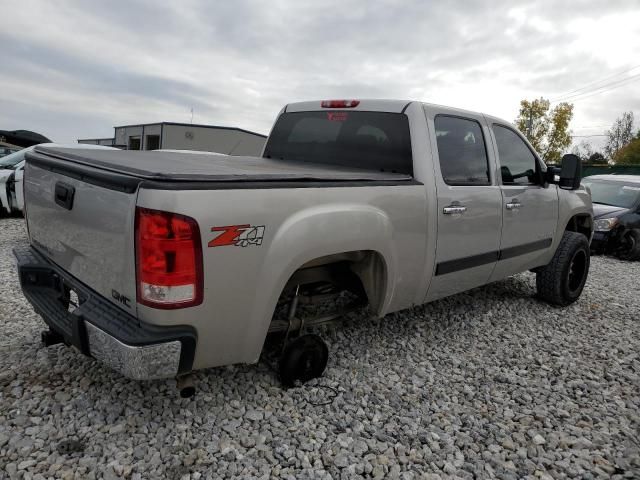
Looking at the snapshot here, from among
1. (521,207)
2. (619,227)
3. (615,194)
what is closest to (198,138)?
(615,194)

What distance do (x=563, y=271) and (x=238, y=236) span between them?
13.1 feet

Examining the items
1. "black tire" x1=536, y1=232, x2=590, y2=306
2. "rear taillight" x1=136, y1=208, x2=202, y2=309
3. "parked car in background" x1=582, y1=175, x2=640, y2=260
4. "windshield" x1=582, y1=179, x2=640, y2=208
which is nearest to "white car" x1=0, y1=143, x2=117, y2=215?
"rear taillight" x1=136, y1=208, x2=202, y2=309

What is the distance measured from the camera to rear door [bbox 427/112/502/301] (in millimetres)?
3314

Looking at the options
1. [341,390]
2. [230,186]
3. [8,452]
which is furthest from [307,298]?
[8,452]

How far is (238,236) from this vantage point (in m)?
2.13

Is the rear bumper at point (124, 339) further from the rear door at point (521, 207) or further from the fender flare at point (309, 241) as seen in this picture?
the rear door at point (521, 207)

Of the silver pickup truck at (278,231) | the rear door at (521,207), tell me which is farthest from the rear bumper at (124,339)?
the rear door at (521,207)

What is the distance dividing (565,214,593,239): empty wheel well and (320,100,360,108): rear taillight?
296 centimetres

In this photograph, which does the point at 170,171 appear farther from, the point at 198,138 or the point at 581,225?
the point at 198,138

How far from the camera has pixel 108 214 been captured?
2150 mm

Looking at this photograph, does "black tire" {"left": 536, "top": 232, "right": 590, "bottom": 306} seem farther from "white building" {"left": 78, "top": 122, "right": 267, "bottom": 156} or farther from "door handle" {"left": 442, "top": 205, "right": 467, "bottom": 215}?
"white building" {"left": 78, "top": 122, "right": 267, "bottom": 156}

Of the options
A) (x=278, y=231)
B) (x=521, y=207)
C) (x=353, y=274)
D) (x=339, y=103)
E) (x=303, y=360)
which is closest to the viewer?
(x=278, y=231)

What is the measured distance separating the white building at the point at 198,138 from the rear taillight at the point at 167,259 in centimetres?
2340

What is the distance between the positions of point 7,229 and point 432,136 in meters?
7.28
